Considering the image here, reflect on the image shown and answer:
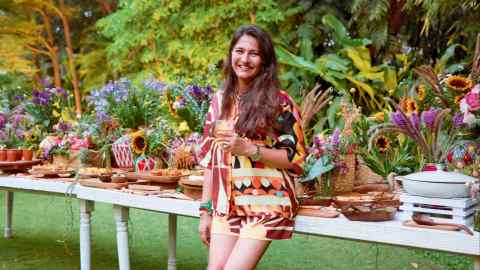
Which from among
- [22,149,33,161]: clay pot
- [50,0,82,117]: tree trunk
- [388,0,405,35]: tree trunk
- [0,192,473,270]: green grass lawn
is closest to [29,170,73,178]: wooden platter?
[22,149,33,161]: clay pot

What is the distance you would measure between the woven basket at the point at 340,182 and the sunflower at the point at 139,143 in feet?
4.03

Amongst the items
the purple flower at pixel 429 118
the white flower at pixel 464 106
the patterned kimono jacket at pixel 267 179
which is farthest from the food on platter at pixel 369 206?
the white flower at pixel 464 106

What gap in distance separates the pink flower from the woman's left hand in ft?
2.74

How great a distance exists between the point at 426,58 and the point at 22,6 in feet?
26.2

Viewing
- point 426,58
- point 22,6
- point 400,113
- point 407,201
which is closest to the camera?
Result: point 407,201

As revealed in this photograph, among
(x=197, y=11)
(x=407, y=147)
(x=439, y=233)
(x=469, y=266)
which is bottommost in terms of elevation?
(x=469, y=266)

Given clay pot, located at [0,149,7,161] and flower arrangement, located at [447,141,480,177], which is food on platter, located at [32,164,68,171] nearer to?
clay pot, located at [0,149,7,161]

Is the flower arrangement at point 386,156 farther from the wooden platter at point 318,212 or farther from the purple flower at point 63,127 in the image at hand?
the purple flower at point 63,127

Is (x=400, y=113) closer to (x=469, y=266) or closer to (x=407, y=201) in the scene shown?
(x=407, y=201)

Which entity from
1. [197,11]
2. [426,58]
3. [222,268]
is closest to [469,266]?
[222,268]

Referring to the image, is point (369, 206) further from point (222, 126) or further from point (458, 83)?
point (458, 83)

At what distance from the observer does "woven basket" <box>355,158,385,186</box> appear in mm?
2896

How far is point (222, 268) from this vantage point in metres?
2.36

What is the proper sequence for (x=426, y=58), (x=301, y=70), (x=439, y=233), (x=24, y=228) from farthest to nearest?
(x=426, y=58) < (x=301, y=70) < (x=24, y=228) < (x=439, y=233)
